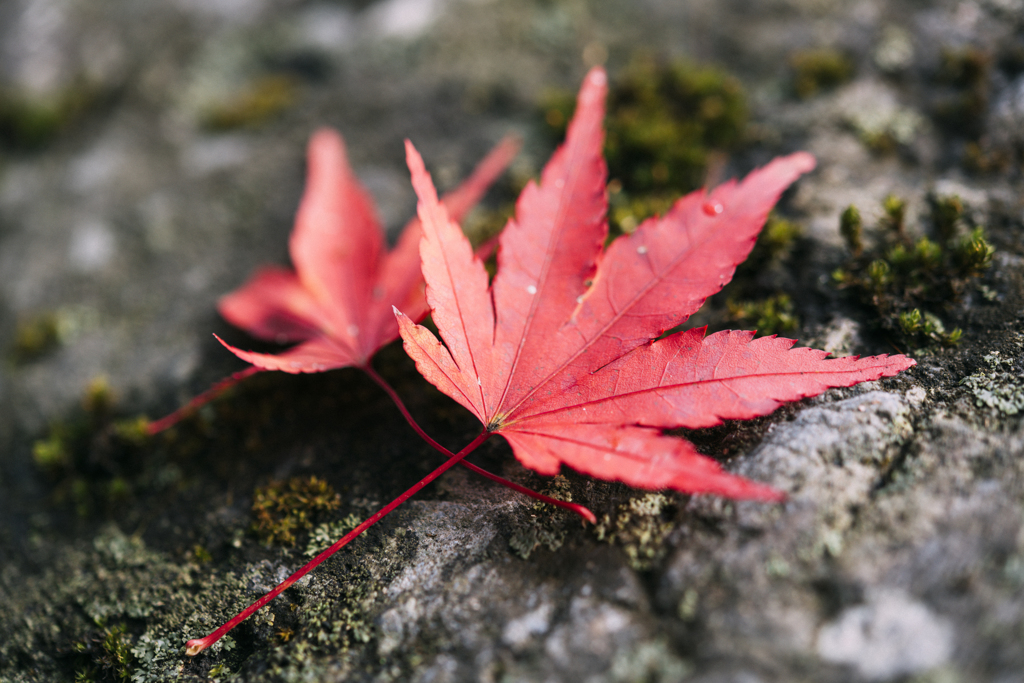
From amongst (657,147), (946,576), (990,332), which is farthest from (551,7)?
(946,576)

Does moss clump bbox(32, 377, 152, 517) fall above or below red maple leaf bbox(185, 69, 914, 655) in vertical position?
below

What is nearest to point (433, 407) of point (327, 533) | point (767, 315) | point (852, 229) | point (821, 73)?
point (327, 533)

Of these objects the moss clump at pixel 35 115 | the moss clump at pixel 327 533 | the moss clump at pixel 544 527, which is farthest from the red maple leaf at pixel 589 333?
the moss clump at pixel 35 115

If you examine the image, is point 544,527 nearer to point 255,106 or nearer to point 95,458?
point 95,458

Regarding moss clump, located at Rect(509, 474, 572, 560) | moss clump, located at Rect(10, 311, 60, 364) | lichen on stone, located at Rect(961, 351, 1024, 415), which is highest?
lichen on stone, located at Rect(961, 351, 1024, 415)

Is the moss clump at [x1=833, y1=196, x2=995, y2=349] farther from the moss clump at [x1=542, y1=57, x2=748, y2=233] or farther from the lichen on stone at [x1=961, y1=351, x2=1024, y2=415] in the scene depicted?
the moss clump at [x1=542, y1=57, x2=748, y2=233]

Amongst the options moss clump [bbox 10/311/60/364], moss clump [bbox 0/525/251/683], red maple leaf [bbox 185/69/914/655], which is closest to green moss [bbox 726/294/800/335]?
red maple leaf [bbox 185/69/914/655]

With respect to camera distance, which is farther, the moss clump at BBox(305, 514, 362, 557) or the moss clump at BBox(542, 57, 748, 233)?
the moss clump at BBox(542, 57, 748, 233)
